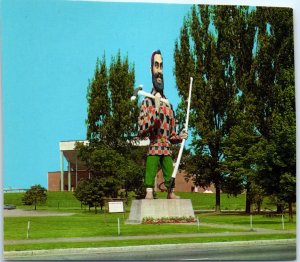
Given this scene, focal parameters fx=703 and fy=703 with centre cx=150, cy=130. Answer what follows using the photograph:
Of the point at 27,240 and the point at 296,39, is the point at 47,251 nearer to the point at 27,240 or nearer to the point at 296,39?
the point at 27,240

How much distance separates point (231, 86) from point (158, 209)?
717 cm

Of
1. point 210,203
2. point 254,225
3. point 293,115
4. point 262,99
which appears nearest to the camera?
point 293,115

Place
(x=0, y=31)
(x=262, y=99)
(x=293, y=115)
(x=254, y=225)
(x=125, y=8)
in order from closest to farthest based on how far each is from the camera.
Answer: (x=0, y=31) → (x=125, y=8) → (x=293, y=115) → (x=254, y=225) → (x=262, y=99)

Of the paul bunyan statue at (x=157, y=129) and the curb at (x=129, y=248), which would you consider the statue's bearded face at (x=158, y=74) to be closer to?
the paul bunyan statue at (x=157, y=129)

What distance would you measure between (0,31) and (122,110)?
30.0 ft

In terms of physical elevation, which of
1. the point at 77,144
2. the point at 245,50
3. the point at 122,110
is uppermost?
the point at 245,50

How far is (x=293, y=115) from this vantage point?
1600 centimetres

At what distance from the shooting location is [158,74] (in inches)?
652

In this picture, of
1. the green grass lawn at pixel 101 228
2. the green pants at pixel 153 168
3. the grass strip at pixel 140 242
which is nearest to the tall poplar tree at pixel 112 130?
the green grass lawn at pixel 101 228

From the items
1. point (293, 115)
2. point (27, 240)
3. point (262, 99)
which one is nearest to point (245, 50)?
point (262, 99)

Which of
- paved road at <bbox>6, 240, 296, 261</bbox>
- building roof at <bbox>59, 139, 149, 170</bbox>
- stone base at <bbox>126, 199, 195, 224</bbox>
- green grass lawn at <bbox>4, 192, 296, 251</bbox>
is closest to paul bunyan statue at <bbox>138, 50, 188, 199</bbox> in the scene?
stone base at <bbox>126, 199, 195, 224</bbox>

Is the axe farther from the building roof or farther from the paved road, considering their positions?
the paved road

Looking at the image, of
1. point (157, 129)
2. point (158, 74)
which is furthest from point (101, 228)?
point (158, 74)

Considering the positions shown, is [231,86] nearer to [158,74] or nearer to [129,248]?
[158,74]
